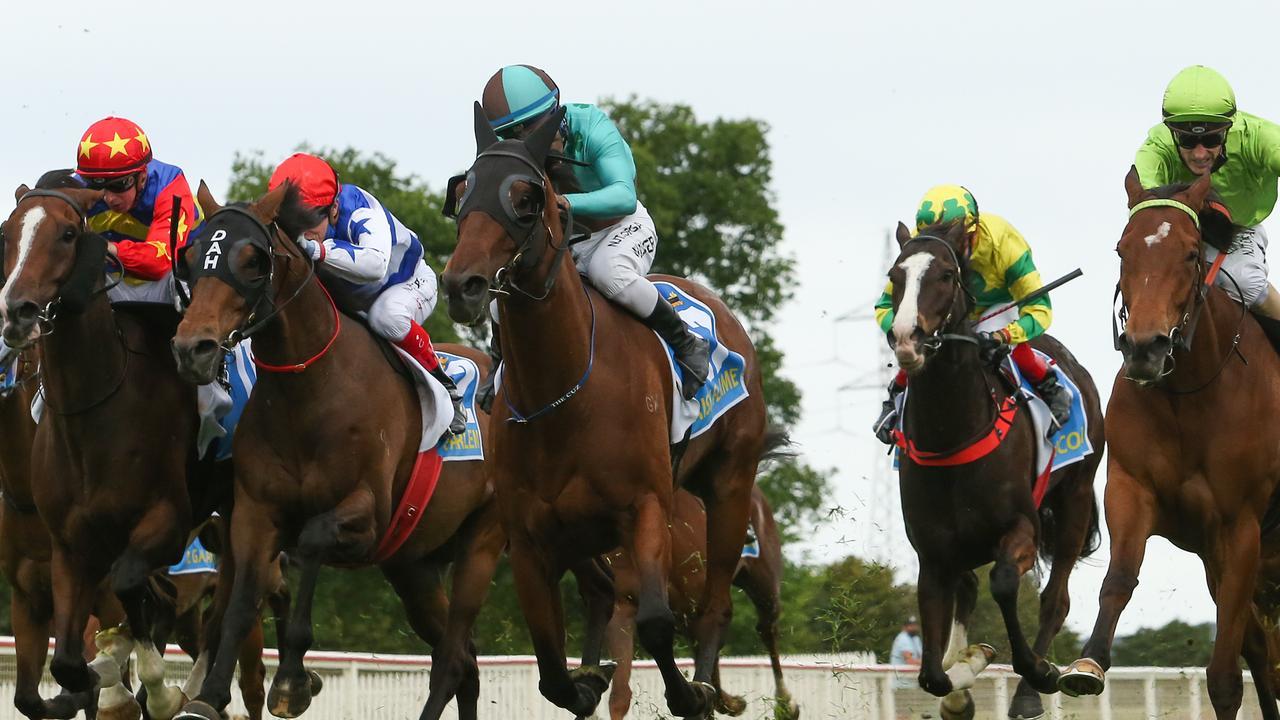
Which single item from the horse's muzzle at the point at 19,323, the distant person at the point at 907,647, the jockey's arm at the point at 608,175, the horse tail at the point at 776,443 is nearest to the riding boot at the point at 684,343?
the jockey's arm at the point at 608,175

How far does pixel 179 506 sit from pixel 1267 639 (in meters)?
5.36

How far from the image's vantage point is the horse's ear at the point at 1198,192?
7871 millimetres

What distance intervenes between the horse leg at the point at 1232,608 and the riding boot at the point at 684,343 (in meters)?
2.31

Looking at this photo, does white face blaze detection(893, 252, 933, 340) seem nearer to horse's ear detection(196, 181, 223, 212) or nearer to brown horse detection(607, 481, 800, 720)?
brown horse detection(607, 481, 800, 720)

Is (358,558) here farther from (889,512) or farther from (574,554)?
(889,512)

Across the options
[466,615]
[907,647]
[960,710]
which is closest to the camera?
[960,710]

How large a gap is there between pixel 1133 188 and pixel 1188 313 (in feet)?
2.15

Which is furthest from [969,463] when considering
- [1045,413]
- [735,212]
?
[735,212]

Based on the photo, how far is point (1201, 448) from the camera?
8.05 m

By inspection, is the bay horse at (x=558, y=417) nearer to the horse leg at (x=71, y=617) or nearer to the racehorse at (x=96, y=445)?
the racehorse at (x=96, y=445)

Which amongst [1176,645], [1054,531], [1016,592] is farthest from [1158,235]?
[1176,645]

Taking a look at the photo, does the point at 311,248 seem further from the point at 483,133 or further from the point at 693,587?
the point at 693,587

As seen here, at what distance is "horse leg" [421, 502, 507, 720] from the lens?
30.0 feet

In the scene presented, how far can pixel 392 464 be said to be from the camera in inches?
328
